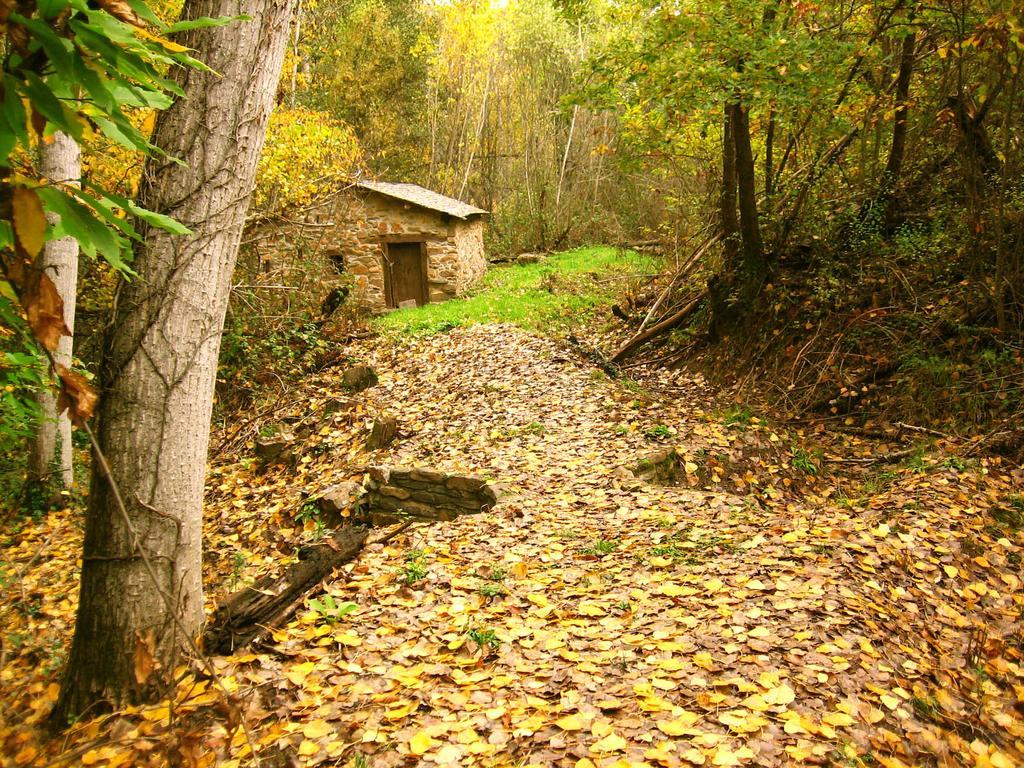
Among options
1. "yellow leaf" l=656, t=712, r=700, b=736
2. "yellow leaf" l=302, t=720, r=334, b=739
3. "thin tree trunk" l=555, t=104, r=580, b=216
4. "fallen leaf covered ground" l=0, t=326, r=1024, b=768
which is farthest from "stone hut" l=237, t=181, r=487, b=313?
"yellow leaf" l=656, t=712, r=700, b=736

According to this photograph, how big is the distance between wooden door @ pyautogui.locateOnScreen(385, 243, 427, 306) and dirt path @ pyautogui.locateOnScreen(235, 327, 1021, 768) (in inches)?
499

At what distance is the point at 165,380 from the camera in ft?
9.43

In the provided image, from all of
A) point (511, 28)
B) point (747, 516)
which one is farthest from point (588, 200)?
point (747, 516)

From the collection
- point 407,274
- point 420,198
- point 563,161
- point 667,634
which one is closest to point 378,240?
point 407,274

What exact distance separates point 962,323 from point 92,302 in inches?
492

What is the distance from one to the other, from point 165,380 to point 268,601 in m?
1.45

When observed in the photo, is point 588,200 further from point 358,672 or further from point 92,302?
point 358,672

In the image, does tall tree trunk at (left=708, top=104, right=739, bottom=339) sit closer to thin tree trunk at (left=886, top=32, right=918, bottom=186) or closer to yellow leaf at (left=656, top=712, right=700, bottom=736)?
thin tree trunk at (left=886, top=32, right=918, bottom=186)

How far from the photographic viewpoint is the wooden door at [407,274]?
704 inches

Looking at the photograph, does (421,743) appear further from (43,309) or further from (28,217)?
(28,217)

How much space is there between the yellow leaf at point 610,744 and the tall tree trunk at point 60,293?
18.4ft

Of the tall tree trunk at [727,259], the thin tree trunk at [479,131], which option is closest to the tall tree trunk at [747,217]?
the tall tree trunk at [727,259]

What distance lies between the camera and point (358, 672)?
314 centimetres

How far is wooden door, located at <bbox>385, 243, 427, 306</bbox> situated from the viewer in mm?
17875
